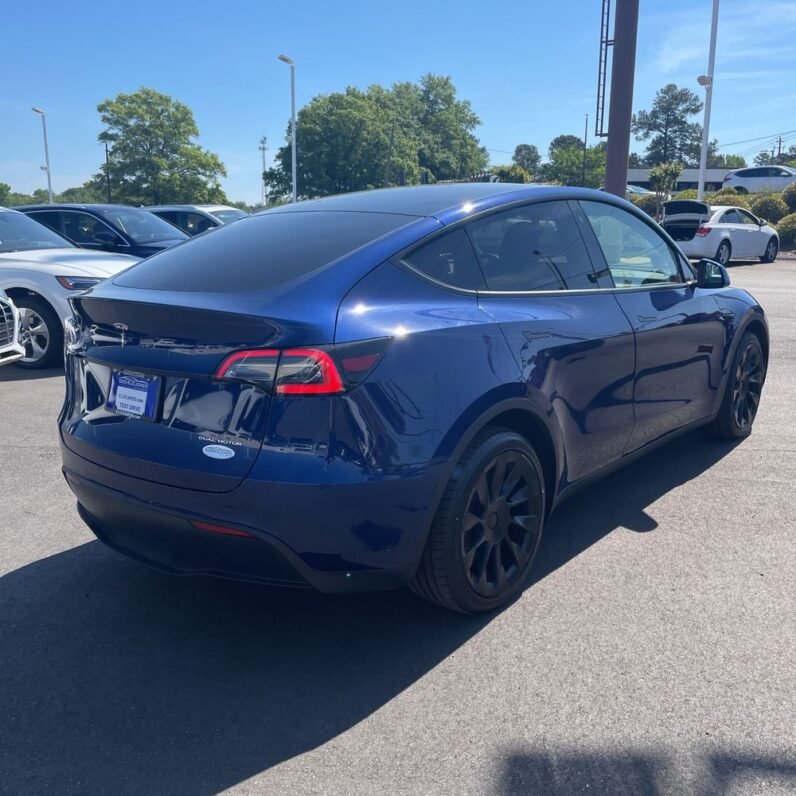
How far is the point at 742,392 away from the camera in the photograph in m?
5.34

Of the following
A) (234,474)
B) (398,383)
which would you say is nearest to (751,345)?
(398,383)

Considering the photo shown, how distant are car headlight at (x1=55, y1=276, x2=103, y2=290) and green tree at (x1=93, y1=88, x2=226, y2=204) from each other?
194 ft

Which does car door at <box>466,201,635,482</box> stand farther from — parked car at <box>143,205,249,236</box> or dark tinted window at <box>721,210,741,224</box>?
dark tinted window at <box>721,210,741,224</box>

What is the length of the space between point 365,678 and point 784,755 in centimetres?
131

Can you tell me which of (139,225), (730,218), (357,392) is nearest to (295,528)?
(357,392)

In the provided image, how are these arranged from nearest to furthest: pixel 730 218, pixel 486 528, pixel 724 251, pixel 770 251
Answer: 1. pixel 486 528
2. pixel 724 251
3. pixel 730 218
4. pixel 770 251

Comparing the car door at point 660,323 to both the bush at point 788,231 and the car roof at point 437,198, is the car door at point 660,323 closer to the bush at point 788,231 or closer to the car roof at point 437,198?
the car roof at point 437,198

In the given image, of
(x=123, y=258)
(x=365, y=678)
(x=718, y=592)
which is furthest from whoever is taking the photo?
(x=123, y=258)

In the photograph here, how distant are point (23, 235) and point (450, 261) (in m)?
7.11

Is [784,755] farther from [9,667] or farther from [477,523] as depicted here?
[9,667]

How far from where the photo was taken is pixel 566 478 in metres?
3.54

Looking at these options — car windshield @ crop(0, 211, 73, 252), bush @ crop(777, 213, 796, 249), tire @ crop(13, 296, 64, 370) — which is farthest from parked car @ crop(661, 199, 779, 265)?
tire @ crop(13, 296, 64, 370)

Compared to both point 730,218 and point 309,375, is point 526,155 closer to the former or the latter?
point 730,218

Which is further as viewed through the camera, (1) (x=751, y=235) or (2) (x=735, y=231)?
(1) (x=751, y=235)
